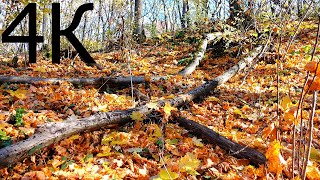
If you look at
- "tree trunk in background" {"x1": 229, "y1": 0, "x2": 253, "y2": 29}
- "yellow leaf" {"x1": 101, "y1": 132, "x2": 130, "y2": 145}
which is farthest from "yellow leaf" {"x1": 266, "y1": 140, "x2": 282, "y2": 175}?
"tree trunk in background" {"x1": 229, "y1": 0, "x2": 253, "y2": 29}

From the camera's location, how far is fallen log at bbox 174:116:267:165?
278 cm

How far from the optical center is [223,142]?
123 inches

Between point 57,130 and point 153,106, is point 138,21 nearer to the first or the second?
point 153,106

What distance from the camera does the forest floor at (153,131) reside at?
2535 millimetres

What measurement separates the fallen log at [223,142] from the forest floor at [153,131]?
6 cm

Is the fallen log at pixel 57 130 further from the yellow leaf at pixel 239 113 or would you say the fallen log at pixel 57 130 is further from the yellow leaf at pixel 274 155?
the yellow leaf at pixel 274 155

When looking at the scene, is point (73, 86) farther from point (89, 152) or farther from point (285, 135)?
point (285, 135)

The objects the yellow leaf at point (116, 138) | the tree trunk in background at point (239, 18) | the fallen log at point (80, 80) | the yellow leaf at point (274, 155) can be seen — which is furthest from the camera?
the tree trunk in background at point (239, 18)

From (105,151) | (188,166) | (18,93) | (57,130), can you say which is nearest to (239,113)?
(188,166)

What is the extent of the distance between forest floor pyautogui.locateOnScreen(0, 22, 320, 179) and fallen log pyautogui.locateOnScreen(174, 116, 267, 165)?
0.06m

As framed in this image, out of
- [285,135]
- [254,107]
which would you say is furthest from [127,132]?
[254,107]

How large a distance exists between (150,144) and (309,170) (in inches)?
60.6

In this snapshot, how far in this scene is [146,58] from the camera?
927 cm

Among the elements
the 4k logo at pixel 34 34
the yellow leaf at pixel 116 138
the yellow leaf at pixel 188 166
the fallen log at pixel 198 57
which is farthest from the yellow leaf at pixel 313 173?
the 4k logo at pixel 34 34
